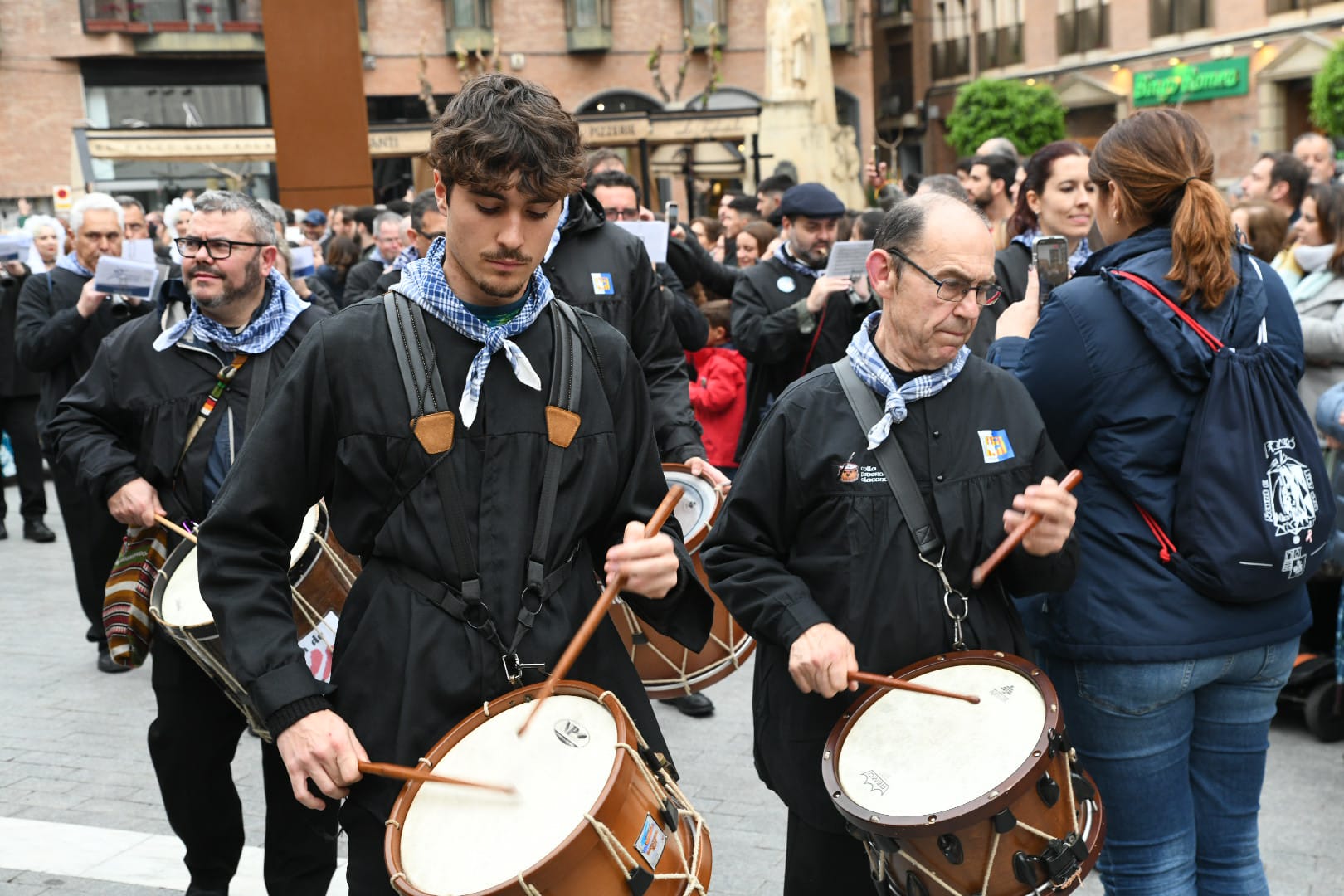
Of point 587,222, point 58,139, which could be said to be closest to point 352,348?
point 587,222

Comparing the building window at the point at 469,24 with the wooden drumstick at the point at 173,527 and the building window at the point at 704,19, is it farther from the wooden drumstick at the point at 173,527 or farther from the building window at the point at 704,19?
the wooden drumstick at the point at 173,527

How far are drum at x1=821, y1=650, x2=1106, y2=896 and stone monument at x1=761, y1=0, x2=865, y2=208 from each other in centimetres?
2709

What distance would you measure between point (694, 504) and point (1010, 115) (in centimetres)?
3831

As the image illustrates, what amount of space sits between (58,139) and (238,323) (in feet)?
127

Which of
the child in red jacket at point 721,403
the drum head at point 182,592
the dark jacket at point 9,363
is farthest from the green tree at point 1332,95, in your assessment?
the drum head at point 182,592

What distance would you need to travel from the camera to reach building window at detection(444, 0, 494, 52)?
140ft

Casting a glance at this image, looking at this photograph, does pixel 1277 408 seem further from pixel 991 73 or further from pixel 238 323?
pixel 991 73

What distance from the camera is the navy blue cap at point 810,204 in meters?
6.87

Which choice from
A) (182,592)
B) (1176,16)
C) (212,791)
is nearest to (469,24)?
(1176,16)

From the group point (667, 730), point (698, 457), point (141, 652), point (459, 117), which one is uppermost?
point (459, 117)

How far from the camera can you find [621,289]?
5.35 meters

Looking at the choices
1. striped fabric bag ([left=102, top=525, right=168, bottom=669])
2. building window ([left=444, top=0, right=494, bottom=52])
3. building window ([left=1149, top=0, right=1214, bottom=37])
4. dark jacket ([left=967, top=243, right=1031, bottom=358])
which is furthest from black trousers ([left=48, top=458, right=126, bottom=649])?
building window ([left=444, top=0, right=494, bottom=52])

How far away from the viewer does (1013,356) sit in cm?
348

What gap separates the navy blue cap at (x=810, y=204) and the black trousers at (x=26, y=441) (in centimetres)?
649
